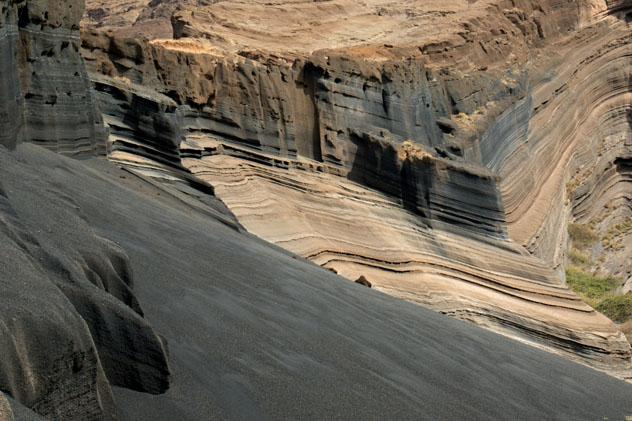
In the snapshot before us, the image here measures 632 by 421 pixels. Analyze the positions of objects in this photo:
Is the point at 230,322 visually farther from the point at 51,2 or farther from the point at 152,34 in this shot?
the point at 152,34

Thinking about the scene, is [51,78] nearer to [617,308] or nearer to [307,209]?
[307,209]

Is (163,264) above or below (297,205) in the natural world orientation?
above

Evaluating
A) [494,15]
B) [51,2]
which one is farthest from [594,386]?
[494,15]

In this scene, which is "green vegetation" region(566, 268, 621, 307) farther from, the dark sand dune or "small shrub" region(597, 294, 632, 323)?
the dark sand dune

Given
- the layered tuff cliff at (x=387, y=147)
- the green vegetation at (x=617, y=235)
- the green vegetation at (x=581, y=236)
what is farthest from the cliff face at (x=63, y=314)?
the green vegetation at (x=617, y=235)

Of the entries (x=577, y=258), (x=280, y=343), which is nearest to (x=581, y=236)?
(x=577, y=258)

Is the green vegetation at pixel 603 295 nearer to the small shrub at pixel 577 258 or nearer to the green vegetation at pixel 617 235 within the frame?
the small shrub at pixel 577 258

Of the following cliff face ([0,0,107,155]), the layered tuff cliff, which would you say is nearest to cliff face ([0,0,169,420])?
cliff face ([0,0,107,155])
